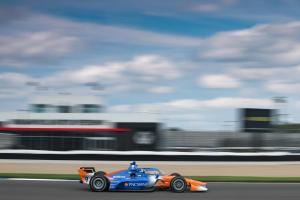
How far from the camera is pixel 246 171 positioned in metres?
22.3

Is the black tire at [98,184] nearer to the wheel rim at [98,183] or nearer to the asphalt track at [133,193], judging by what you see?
the wheel rim at [98,183]

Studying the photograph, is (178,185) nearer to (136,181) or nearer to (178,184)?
(178,184)

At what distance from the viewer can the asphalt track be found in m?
11.8

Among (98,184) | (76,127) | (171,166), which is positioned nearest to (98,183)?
(98,184)

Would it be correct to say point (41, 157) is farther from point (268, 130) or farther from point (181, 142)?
point (268, 130)

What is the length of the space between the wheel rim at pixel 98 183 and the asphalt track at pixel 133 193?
205mm

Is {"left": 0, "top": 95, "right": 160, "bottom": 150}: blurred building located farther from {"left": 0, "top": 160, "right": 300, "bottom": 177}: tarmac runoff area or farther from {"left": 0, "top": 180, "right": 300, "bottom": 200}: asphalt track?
{"left": 0, "top": 180, "right": 300, "bottom": 200}: asphalt track

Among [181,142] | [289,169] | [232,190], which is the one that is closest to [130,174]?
[232,190]

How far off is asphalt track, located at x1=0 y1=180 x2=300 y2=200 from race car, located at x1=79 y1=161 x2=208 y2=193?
6.7 inches

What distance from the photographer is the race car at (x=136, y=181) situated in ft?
41.4

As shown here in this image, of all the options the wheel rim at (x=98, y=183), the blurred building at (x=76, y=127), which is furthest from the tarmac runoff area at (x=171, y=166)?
the wheel rim at (x=98, y=183)

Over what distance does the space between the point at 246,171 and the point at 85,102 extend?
10843mm

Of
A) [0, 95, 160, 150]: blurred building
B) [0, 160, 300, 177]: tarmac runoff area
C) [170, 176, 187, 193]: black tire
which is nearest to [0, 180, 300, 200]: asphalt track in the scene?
[170, 176, 187, 193]: black tire

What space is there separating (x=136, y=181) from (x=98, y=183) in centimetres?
83
